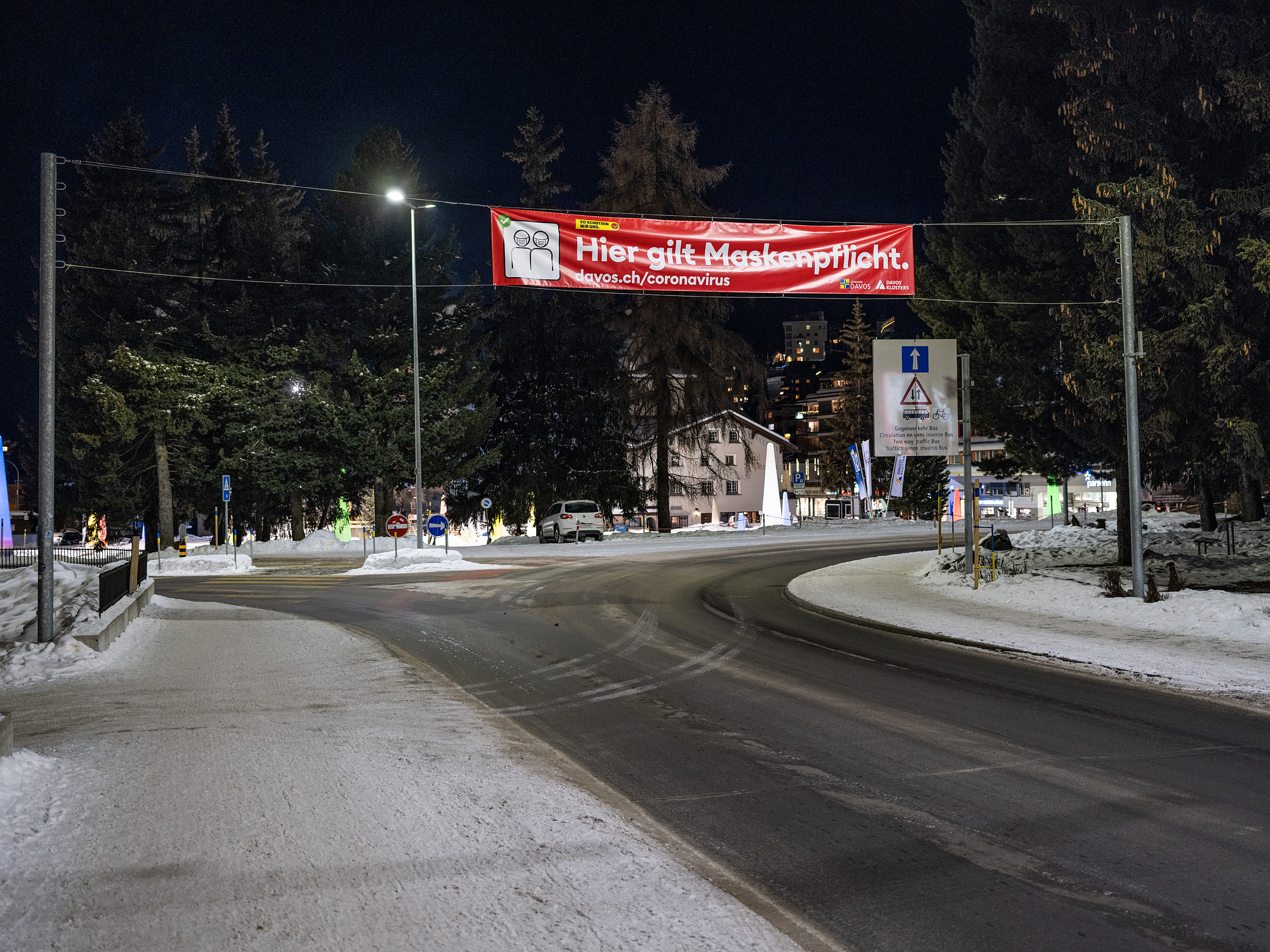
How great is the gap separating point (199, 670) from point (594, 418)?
3612 cm

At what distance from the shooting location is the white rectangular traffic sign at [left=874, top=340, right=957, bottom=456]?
807 inches

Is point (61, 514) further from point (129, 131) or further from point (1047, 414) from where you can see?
point (1047, 414)

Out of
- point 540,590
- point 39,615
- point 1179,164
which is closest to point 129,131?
point 540,590

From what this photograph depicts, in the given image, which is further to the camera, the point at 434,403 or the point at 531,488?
the point at 531,488

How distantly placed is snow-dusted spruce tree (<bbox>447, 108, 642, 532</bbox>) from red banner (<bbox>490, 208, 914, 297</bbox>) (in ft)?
97.1

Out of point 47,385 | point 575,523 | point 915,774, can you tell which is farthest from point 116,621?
point 575,523

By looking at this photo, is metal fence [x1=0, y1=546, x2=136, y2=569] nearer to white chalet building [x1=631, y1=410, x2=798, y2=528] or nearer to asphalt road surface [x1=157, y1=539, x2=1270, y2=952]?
asphalt road surface [x1=157, y1=539, x2=1270, y2=952]

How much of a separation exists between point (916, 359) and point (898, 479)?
2517 cm

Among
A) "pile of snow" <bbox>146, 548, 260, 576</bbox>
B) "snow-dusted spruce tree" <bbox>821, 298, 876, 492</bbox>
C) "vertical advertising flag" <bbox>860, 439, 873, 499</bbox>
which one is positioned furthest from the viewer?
"snow-dusted spruce tree" <bbox>821, 298, 876, 492</bbox>

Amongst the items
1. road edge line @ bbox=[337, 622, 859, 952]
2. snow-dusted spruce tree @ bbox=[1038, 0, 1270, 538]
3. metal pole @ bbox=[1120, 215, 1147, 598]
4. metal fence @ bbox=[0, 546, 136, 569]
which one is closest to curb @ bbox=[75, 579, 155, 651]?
road edge line @ bbox=[337, 622, 859, 952]

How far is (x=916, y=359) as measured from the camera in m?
20.5

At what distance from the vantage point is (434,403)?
4219cm

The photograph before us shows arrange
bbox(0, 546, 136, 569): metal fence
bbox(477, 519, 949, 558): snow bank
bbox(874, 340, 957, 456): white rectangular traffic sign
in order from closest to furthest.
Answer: bbox(874, 340, 957, 456): white rectangular traffic sign < bbox(0, 546, 136, 569): metal fence < bbox(477, 519, 949, 558): snow bank

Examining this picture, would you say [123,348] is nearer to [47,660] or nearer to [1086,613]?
[47,660]
